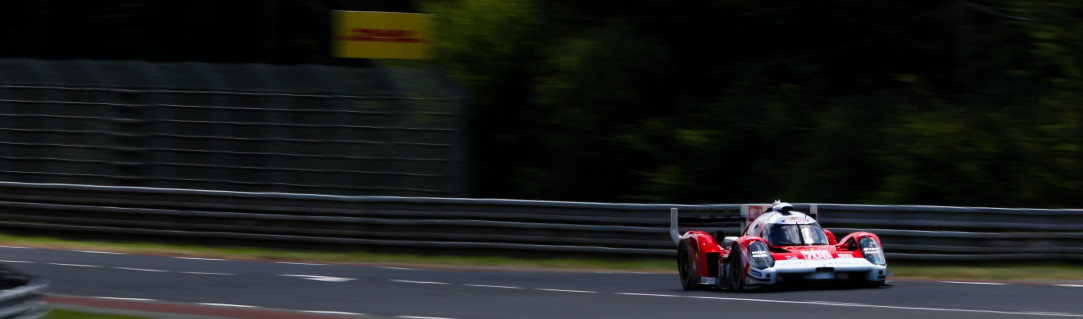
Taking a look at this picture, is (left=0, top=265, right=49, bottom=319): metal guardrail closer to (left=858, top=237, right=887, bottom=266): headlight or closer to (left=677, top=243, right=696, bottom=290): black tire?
(left=677, top=243, right=696, bottom=290): black tire

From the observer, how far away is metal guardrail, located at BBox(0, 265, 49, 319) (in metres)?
7.04

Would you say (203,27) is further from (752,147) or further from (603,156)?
(752,147)

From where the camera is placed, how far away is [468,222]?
1931 cm

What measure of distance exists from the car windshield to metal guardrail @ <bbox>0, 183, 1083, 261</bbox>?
5.14ft

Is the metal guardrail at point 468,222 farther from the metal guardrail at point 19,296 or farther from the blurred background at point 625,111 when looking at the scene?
the metal guardrail at point 19,296

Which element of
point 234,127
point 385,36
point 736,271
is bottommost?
point 736,271

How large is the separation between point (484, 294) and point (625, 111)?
35.1ft

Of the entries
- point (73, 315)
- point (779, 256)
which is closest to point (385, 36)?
point (779, 256)

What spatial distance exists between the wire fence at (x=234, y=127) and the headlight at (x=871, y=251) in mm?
8720

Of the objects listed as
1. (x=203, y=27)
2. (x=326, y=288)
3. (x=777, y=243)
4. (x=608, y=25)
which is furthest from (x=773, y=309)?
(x=203, y=27)

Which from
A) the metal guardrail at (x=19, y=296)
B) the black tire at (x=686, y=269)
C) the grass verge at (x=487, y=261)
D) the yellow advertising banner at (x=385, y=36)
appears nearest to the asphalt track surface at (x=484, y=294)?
the black tire at (x=686, y=269)

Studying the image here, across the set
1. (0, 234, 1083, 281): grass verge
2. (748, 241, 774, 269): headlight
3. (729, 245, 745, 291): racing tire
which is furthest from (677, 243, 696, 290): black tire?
(0, 234, 1083, 281): grass verge

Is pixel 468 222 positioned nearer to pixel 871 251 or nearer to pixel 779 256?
pixel 779 256

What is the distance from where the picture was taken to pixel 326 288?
14242 mm
